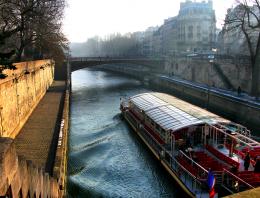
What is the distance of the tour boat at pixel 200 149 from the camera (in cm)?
1492

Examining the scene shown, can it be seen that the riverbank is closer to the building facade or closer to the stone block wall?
the stone block wall

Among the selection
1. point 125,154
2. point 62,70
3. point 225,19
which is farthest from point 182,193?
point 62,70

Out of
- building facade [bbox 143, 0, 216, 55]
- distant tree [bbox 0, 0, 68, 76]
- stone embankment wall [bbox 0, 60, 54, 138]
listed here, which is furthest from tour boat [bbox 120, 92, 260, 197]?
building facade [bbox 143, 0, 216, 55]

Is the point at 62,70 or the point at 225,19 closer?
the point at 225,19

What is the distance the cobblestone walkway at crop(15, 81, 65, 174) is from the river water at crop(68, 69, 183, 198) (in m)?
2.12

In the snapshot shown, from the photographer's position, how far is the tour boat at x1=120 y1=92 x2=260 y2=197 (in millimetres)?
14922

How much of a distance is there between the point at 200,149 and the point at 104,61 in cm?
4918

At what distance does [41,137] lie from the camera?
1977 centimetres

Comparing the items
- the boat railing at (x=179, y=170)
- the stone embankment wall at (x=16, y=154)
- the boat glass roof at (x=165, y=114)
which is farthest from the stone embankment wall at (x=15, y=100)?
the boat glass roof at (x=165, y=114)

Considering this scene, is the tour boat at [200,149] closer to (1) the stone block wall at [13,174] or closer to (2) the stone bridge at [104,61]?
(1) the stone block wall at [13,174]

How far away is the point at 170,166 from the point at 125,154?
4962mm

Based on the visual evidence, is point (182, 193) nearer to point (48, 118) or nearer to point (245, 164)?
point (245, 164)

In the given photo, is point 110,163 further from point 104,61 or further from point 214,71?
point 104,61

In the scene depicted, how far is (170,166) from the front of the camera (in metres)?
18.3
